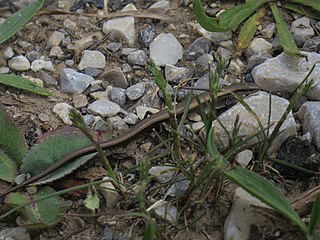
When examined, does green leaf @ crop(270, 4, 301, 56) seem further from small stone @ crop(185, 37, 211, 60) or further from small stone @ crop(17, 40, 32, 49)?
small stone @ crop(17, 40, 32, 49)

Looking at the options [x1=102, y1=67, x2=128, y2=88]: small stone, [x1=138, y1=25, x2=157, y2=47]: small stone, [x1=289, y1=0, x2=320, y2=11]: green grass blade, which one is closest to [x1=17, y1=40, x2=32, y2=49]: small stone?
[x1=102, y1=67, x2=128, y2=88]: small stone

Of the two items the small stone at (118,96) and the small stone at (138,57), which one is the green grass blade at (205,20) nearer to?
the small stone at (138,57)

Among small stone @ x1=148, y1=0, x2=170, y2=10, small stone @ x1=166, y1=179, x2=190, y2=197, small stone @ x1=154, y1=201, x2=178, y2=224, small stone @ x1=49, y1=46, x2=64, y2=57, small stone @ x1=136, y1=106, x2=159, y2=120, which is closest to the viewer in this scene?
small stone @ x1=154, y1=201, x2=178, y2=224

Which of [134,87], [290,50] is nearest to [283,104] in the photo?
[290,50]

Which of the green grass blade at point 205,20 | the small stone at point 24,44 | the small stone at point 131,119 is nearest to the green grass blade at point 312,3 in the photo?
the green grass blade at point 205,20

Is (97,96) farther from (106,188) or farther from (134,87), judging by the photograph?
(106,188)
